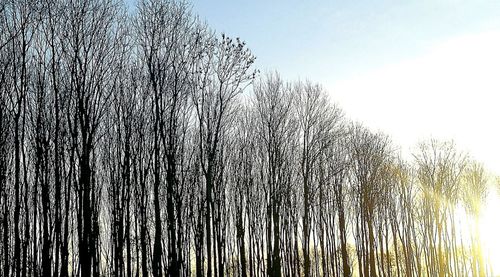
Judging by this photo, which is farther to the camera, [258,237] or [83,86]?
[258,237]

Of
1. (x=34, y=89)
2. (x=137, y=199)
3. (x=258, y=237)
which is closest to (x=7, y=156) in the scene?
(x=34, y=89)

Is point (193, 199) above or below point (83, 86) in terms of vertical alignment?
below

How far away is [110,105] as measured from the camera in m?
20.2

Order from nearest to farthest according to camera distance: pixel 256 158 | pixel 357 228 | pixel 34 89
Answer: pixel 34 89 < pixel 256 158 < pixel 357 228

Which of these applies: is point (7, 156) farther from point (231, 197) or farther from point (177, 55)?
point (231, 197)

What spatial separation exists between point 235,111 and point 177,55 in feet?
14.8

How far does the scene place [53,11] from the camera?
1698cm

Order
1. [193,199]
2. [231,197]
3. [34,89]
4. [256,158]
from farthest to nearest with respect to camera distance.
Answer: [231,197]
[256,158]
[193,199]
[34,89]

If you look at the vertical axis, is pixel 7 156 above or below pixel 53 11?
below

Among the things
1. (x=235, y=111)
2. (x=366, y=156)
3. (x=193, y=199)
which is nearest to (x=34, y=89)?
(x=235, y=111)

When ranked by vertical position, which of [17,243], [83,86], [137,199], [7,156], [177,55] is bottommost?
[17,243]

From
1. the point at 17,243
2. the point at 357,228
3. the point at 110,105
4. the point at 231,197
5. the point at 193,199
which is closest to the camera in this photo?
the point at 17,243

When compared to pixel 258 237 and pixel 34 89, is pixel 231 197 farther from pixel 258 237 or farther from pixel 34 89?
pixel 34 89

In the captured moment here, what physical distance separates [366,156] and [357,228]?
16.7 ft
